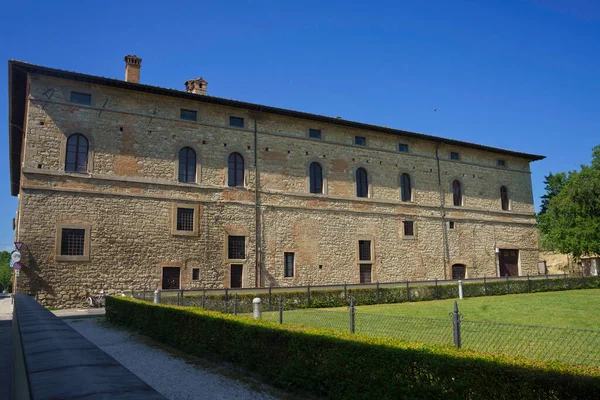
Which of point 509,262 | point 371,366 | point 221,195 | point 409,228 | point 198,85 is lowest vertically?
point 371,366

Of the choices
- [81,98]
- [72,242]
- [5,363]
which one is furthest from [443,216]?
[5,363]

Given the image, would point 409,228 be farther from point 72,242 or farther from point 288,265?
point 72,242

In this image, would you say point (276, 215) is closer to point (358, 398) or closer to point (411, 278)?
point (411, 278)

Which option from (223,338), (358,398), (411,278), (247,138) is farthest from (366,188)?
(358,398)

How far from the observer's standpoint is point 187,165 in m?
23.1

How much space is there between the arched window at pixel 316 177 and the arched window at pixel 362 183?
271 centimetres

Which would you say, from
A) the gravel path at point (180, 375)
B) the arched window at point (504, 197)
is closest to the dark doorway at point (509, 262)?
the arched window at point (504, 197)

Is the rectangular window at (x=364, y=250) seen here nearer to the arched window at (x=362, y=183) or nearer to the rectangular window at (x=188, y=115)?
the arched window at (x=362, y=183)

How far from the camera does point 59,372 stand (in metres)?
2.41

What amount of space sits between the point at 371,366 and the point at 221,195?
742 inches

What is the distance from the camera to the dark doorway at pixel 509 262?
108 feet

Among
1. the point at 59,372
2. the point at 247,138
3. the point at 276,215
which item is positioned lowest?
the point at 59,372

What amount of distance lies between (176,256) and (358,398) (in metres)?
17.6

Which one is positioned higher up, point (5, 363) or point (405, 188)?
point (405, 188)
